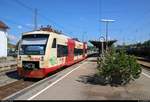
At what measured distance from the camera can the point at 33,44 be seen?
763 inches

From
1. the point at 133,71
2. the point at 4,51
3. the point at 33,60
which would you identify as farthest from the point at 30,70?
the point at 4,51

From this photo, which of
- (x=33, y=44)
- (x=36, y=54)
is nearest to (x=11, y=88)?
(x=36, y=54)

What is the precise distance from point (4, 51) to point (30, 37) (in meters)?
49.0

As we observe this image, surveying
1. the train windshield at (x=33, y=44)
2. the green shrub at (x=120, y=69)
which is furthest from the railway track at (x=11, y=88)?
the green shrub at (x=120, y=69)

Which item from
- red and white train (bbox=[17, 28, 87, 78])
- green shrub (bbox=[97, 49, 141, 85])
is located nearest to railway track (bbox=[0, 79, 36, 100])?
red and white train (bbox=[17, 28, 87, 78])

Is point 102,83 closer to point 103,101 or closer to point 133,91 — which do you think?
point 133,91

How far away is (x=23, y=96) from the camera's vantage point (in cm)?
1119

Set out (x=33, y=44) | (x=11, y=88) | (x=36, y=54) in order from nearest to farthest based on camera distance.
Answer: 1. (x=11, y=88)
2. (x=36, y=54)
3. (x=33, y=44)

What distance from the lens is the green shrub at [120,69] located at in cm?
1427

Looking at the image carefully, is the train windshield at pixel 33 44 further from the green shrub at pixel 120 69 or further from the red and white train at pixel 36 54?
the green shrub at pixel 120 69

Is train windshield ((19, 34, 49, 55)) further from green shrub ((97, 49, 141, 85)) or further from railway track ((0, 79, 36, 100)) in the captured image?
green shrub ((97, 49, 141, 85))

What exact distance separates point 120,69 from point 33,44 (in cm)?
726

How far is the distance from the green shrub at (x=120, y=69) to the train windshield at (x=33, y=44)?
5.35m

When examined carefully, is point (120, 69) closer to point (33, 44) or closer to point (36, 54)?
point (36, 54)
